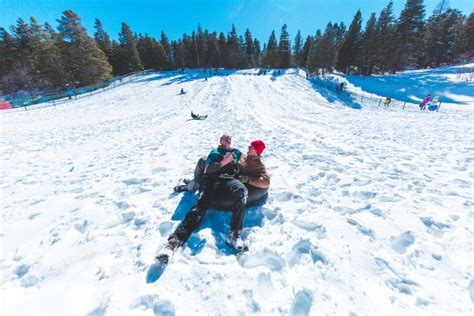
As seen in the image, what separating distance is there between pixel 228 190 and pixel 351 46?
179 ft

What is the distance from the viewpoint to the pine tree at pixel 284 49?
53.4 metres

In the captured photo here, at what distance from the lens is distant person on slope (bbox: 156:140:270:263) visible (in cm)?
281

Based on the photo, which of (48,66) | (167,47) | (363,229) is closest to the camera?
(363,229)

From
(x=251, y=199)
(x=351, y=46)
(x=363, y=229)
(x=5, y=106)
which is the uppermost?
(x=351, y=46)

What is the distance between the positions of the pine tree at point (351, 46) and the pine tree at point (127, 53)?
177 feet

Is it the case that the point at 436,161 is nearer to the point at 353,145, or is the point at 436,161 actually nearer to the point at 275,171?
the point at 353,145

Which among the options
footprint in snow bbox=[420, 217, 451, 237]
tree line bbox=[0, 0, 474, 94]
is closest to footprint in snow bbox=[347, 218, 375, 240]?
footprint in snow bbox=[420, 217, 451, 237]

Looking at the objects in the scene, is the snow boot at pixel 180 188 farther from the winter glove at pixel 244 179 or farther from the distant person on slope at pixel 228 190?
the winter glove at pixel 244 179

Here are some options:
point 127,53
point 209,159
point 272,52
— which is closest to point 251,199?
point 209,159

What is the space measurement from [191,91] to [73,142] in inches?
834

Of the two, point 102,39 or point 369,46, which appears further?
point 102,39

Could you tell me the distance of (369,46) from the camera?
126 ft

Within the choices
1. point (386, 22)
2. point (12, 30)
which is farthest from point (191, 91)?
point (12, 30)

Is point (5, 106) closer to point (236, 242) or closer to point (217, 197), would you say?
point (217, 197)
